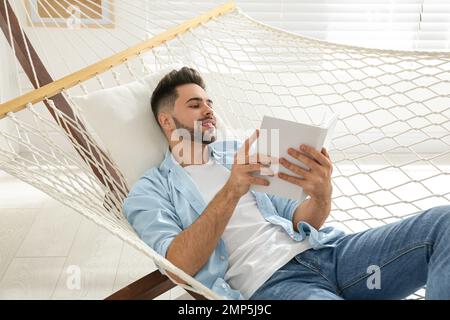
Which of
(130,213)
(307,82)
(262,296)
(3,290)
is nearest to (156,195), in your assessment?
(130,213)

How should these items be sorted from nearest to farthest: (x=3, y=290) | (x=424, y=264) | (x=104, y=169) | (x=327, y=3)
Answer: (x=424, y=264)
(x=104, y=169)
(x=3, y=290)
(x=327, y=3)

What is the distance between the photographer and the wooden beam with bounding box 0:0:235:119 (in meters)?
1.51

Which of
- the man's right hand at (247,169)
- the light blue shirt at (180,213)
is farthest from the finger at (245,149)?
the light blue shirt at (180,213)

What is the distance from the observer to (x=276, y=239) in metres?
1.43

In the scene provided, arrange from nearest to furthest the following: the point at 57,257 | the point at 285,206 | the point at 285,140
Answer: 1. the point at 285,140
2. the point at 285,206
3. the point at 57,257

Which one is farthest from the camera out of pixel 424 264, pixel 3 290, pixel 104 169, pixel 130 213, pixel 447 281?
pixel 3 290

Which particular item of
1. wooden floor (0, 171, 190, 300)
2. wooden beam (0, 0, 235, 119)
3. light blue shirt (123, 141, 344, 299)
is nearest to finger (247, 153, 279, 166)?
light blue shirt (123, 141, 344, 299)

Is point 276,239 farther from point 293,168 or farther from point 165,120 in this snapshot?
point 165,120

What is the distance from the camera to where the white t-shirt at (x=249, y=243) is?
4.45ft

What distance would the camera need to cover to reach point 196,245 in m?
1.30

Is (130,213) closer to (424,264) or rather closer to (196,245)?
(196,245)

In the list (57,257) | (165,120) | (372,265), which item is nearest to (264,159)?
(372,265)

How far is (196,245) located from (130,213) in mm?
214

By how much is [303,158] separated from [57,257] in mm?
1239
